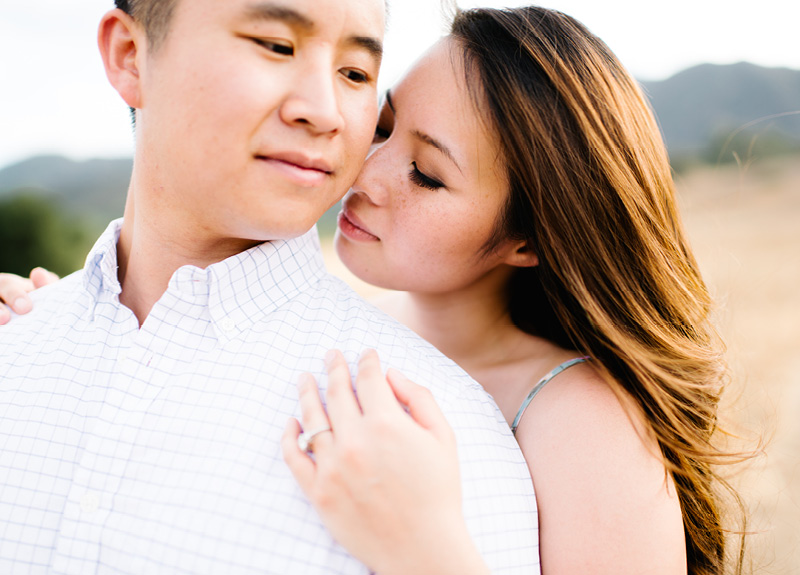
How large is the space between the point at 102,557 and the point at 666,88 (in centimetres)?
4599

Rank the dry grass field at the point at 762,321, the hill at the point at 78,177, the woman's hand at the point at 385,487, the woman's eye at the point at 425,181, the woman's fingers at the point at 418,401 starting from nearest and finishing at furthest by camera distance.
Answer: the woman's hand at the point at 385,487
the woman's fingers at the point at 418,401
the woman's eye at the point at 425,181
the dry grass field at the point at 762,321
the hill at the point at 78,177

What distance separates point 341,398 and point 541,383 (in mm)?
823

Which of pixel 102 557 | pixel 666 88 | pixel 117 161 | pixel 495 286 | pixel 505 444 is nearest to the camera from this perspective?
pixel 102 557

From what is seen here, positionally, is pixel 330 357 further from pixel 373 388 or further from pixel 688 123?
pixel 688 123

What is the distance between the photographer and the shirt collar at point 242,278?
162 centimetres

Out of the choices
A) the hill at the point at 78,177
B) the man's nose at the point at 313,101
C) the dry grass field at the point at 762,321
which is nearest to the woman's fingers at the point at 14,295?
the man's nose at the point at 313,101

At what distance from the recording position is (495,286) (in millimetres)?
2553

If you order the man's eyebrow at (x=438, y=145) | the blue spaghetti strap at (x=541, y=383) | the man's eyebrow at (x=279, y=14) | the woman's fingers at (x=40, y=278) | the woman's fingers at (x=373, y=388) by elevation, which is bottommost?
the woman's fingers at (x=40, y=278)

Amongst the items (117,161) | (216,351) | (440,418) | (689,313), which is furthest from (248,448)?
(117,161)

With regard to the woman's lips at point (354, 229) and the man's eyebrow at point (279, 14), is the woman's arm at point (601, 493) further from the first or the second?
the man's eyebrow at point (279, 14)

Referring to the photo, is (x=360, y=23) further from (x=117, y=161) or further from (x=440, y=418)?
(x=117, y=161)

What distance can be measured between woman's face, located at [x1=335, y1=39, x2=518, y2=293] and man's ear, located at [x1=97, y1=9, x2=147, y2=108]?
2.45ft

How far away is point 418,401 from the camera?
1.45 m

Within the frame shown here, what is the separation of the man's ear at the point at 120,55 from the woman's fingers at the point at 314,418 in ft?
3.17
